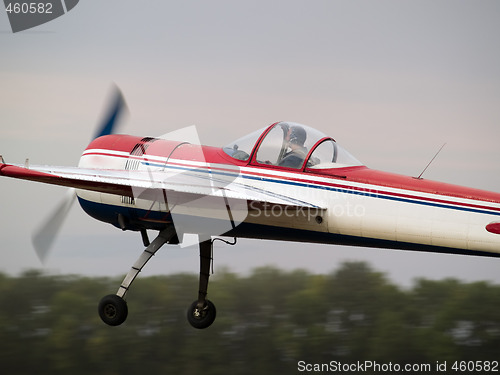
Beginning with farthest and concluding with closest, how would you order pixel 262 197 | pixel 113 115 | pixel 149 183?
pixel 113 115 → pixel 149 183 → pixel 262 197

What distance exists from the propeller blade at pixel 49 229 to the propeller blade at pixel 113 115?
122cm

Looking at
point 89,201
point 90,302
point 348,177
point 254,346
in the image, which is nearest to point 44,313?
point 90,302

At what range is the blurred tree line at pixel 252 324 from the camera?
126ft

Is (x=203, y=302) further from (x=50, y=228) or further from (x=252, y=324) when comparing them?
(x=252, y=324)

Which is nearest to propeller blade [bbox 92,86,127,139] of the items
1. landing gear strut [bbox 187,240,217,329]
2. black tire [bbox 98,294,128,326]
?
landing gear strut [bbox 187,240,217,329]

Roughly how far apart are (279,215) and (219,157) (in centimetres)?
128

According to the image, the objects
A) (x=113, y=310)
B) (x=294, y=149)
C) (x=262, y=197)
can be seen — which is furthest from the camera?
(x=113, y=310)

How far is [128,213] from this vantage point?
37.2 ft

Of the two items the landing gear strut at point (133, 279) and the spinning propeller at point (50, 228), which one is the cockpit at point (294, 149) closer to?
the landing gear strut at point (133, 279)

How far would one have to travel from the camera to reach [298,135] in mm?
10461

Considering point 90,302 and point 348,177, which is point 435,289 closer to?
point 90,302

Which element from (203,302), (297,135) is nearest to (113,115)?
(203,302)

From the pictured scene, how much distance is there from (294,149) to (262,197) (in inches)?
33.3

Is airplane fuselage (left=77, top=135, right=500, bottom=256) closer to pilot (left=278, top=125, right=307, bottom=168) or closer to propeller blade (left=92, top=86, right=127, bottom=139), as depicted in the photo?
pilot (left=278, top=125, right=307, bottom=168)
